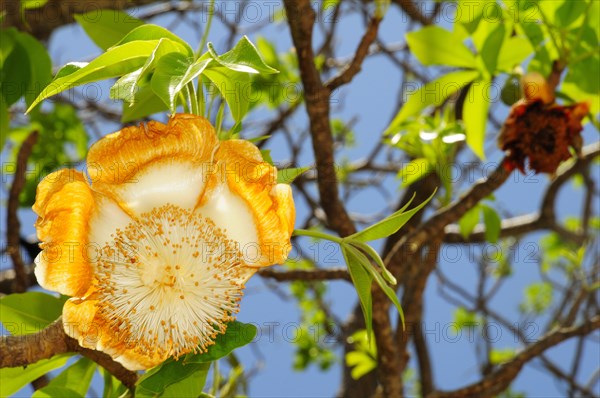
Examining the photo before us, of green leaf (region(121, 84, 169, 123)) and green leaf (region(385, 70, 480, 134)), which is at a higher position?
green leaf (region(385, 70, 480, 134))

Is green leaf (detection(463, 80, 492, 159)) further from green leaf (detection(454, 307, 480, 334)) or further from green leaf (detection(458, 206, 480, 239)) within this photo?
green leaf (detection(454, 307, 480, 334))

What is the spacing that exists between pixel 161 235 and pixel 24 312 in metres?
0.28

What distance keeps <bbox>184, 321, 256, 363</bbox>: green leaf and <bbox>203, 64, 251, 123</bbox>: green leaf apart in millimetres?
210

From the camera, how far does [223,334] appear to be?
72cm

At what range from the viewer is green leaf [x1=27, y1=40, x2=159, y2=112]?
2.00 ft

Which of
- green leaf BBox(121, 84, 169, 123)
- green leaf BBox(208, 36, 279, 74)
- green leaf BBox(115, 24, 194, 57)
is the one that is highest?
green leaf BBox(115, 24, 194, 57)

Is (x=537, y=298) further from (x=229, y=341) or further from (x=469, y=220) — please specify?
(x=229, y=341)

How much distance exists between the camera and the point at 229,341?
0.72 m

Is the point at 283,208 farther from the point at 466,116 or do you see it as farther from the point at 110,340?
the point at 466,116

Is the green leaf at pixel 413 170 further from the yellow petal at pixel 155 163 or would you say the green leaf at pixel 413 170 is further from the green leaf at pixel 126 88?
the green leaf at pixel 126 88

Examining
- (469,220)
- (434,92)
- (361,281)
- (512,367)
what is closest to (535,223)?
(469,220)

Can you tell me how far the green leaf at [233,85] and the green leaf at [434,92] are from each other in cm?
54

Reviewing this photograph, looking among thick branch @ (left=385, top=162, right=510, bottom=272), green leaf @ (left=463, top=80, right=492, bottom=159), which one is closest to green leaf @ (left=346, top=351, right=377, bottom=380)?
thick branch @ (left=385, top=162, right=510, bottom=272)

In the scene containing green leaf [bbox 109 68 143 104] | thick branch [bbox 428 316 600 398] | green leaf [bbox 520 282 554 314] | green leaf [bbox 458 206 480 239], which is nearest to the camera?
green leaf [bbox 109 68 143 104]
